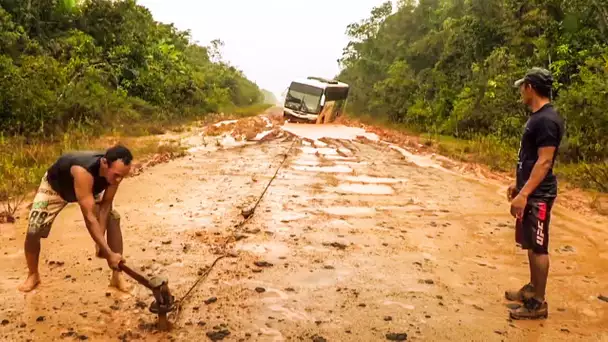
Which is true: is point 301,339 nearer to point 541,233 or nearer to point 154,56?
point 541,233

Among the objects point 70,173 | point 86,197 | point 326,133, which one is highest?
point 70,173

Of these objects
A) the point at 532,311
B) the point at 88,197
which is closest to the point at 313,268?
the point at 532,311

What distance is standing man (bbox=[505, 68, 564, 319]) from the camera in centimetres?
382

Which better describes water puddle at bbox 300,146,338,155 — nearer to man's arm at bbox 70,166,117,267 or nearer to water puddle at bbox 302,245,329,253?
water puddle at bbox 302,245,329,253

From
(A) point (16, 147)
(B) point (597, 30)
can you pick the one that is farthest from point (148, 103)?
(B) point (597, 30)

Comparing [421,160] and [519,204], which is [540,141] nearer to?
[519,204]

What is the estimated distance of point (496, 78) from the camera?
16594 millimetres

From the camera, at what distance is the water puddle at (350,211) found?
24.1 ft

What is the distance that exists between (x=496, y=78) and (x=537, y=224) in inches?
535

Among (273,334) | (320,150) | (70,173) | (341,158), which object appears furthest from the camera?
(320,150)

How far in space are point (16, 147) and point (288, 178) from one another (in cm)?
556

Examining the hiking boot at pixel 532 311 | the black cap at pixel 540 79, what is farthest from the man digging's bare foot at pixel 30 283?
the black cap at pixel 540 79

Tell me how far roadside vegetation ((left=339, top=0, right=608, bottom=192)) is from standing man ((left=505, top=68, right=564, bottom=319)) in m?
6.12

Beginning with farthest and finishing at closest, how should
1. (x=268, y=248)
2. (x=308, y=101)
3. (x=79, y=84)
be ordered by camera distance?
(x=308, y=101)
(x=79, y=84)
(x=268, y=248)
